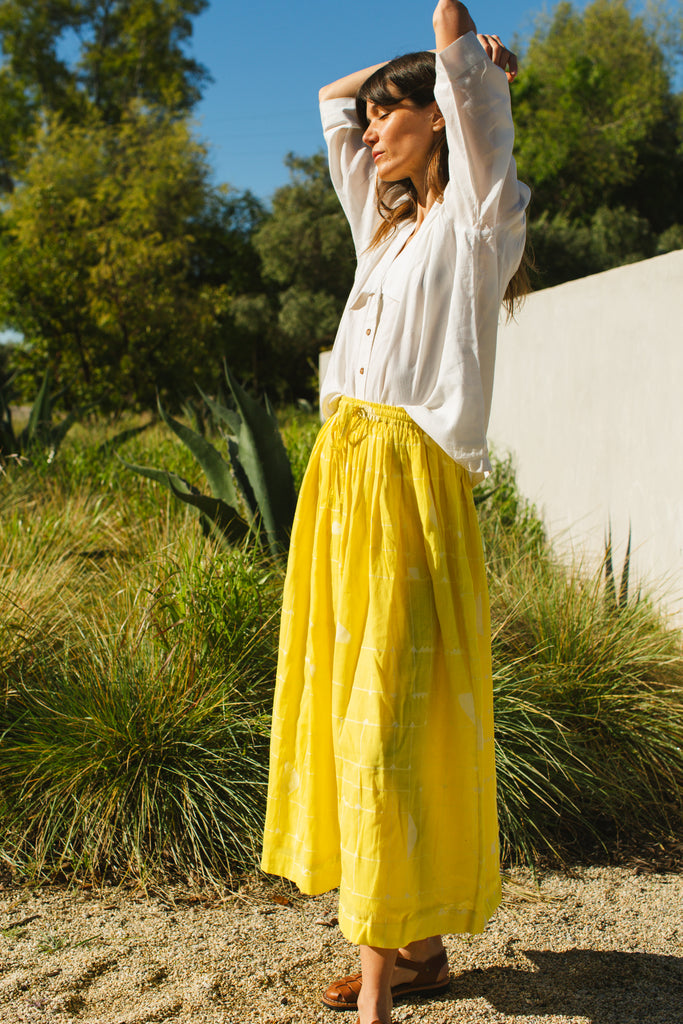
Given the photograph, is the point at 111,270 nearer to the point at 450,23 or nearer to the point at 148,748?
the point at 148,748

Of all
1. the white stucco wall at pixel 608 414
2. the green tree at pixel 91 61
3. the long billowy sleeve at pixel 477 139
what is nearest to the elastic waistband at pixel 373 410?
the long billowy sleeve at pixel 477 139

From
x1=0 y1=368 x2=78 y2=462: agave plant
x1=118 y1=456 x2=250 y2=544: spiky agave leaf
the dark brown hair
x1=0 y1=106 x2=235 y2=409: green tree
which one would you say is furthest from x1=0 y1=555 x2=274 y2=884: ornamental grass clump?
x1=0 y1=106 x2=235 y2=409: green tree

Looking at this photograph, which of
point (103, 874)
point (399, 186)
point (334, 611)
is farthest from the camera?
point (103, 874)

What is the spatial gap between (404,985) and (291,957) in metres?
0.32

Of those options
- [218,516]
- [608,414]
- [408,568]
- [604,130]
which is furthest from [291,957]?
[604,130]

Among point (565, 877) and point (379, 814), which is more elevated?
point (379, 814)

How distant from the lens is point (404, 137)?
1.72 m

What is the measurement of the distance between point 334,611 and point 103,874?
121 cm

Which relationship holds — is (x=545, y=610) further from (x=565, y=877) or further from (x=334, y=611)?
(x=334, y=611)

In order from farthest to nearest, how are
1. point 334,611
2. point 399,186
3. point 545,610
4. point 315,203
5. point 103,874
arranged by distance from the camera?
point 315,203
point 545,610
point 103,874
point 399,186
point 334,611

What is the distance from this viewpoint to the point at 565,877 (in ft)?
7.92

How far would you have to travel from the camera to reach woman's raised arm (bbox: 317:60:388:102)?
77.3 inches

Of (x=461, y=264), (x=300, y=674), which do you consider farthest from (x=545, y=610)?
(x=461, y=264)

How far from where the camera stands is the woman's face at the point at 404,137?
171cm
